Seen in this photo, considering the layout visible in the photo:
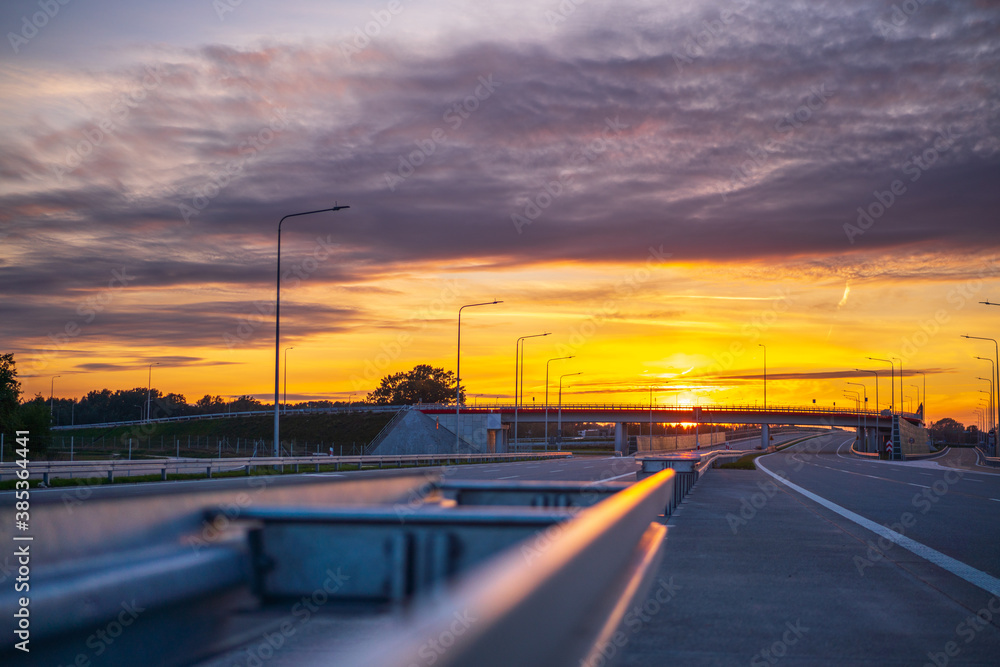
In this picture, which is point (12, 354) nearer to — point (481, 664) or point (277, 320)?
point (277, 320)

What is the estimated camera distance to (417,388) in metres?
188

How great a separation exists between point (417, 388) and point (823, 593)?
182m

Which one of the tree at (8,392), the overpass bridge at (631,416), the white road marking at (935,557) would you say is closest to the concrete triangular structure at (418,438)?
the overpass bridge at (631,416)

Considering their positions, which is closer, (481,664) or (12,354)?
(481,664)

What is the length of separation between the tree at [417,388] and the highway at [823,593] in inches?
6618

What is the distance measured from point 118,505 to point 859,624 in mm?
5263

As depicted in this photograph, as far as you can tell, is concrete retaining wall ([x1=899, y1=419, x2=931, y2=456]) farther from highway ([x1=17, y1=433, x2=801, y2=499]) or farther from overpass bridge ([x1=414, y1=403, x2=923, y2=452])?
highway ([x1=17, y1=433, x2=801, y2=499])

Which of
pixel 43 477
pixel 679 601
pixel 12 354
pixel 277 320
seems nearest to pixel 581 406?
pixel 12 354

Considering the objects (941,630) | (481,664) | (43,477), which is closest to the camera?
(481,664)

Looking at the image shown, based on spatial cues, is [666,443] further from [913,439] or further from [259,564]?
[259,564]

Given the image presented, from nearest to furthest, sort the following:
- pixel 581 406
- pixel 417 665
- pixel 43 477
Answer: pixel 417 665 < pixel 43 477 < pixel 581 406

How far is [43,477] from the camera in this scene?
23.5 metres

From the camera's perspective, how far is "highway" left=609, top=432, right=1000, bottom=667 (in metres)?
5.61

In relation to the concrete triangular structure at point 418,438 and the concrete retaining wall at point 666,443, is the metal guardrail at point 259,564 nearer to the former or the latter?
the concrete triangular structure at point 418,438
